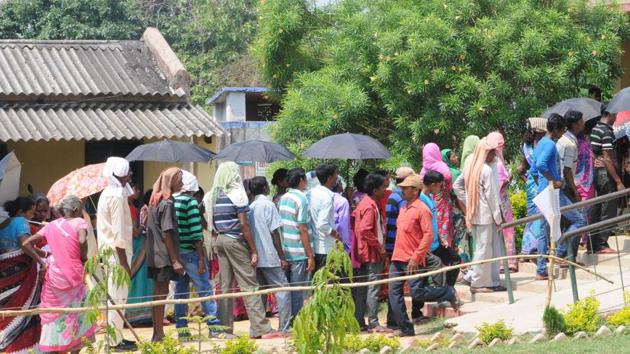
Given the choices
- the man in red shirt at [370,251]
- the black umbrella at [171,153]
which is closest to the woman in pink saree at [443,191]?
the man in red shirt at [370,251]

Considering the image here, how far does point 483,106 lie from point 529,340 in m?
5.95

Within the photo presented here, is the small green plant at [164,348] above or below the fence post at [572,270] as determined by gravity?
below

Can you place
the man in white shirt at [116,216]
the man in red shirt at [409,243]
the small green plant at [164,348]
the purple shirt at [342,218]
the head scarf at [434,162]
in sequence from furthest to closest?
the head scarf at [434,162] < the purple shirt at [342,218] < the man in white shirt at [116,216] < the man in red shirt at [409,243] < the small green plant at [164,348]

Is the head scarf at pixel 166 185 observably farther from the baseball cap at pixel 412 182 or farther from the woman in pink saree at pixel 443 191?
the woman in pink saree at pixel 443 191

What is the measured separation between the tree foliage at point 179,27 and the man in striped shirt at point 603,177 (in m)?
22.6

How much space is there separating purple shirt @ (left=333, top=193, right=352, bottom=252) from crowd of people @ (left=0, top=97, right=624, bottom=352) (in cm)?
1

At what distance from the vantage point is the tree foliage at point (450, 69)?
15.3 meters

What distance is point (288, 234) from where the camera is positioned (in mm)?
11531

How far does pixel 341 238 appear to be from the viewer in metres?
11.6

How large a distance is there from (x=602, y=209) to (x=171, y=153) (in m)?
5.26

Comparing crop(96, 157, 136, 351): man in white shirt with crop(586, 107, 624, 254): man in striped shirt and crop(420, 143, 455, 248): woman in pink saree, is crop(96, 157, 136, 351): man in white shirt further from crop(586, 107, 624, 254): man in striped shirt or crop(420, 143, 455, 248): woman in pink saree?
crop(586, 107, 624, 254): man in striped shirt

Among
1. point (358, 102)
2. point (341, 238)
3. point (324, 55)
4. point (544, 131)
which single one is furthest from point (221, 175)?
point (324, 55)

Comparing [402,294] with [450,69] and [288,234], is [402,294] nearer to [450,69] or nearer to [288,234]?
[288,234]

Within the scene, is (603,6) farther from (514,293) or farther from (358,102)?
(514,293)
